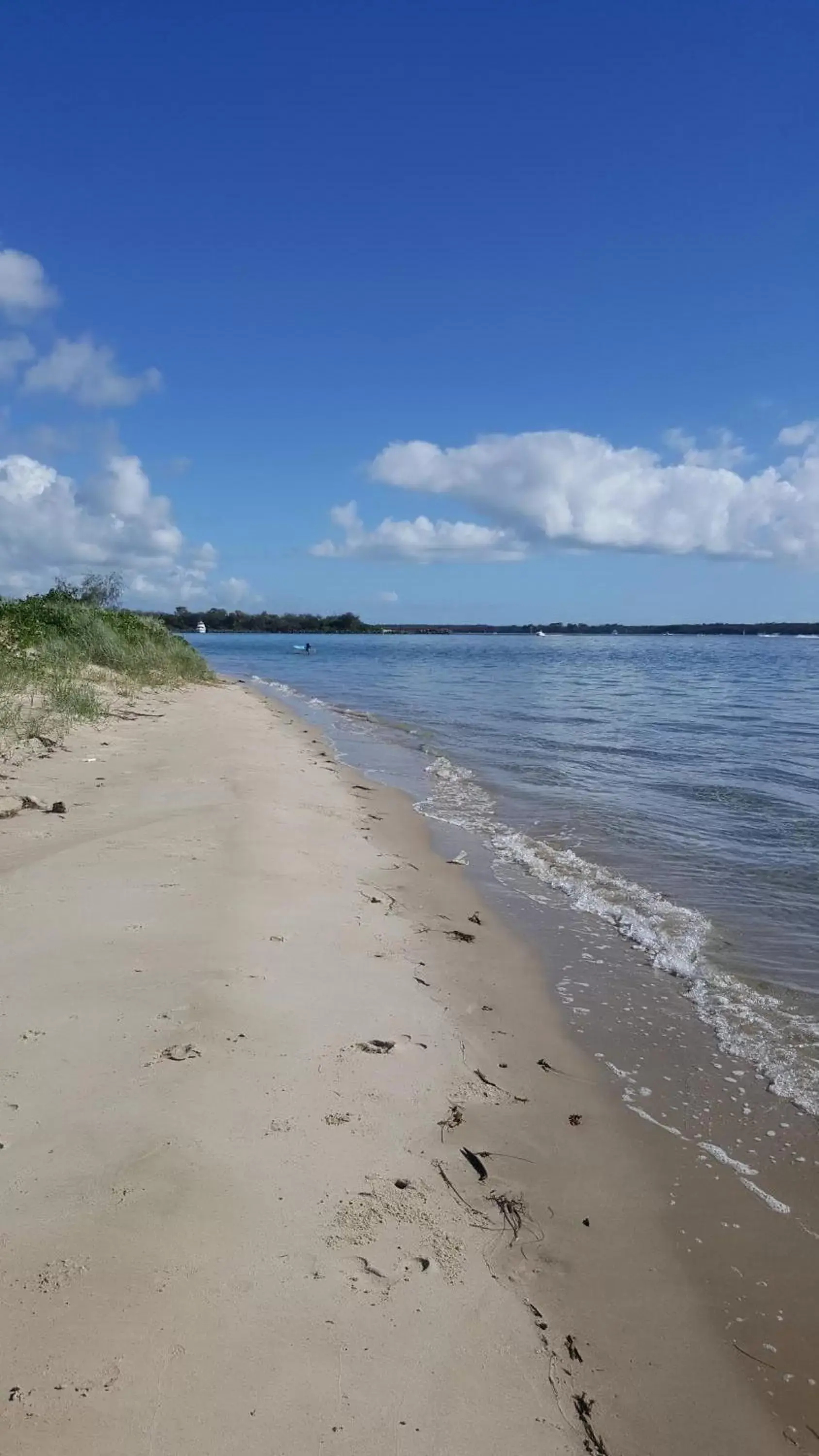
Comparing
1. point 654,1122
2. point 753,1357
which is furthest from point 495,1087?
point 753,1357

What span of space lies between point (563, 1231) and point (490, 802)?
8.45 m

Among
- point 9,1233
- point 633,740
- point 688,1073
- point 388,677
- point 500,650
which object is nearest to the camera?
point 9,1233

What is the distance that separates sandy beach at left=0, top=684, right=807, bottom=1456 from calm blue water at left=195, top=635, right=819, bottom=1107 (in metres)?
1.63

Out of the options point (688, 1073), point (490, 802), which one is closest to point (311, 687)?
point (490, 802)

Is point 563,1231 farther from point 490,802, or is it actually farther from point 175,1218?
point 490,802

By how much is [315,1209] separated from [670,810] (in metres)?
8.74

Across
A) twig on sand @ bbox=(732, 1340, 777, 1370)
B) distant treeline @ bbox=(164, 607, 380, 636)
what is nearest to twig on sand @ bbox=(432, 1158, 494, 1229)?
twig on sand @ bbox=(732, 1340, 777, 1370)

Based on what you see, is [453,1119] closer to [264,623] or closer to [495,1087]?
[495,1087]

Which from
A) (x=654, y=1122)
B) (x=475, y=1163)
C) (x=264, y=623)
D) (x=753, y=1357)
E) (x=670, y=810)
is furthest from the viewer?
(x=264, y=623)

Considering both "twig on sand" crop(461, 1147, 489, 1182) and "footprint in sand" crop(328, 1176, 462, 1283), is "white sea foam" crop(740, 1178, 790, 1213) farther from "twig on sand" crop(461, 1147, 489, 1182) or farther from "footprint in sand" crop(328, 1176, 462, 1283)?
"footprint in sand" crop(328, 1176, 462, 1283)

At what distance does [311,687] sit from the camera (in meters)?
36.2

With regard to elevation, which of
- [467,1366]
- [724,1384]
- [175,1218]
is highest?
[175,1218]

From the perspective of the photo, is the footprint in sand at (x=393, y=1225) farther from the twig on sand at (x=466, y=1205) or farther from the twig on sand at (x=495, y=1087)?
the twig on sand at (x=495, y=1087)

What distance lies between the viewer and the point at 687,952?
19.6 feet
